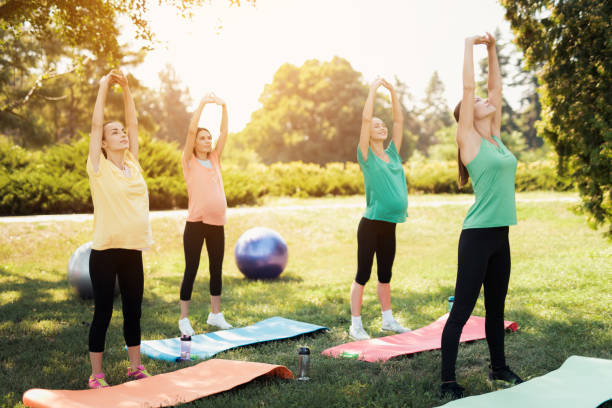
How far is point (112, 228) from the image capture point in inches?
154

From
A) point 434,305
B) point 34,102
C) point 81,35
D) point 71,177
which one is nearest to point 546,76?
point 434,305

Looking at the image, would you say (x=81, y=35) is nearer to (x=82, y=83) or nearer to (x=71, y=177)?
(x=71, y=177)

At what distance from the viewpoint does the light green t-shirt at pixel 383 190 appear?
5297 millimetres

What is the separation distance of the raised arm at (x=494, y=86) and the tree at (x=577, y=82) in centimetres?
425

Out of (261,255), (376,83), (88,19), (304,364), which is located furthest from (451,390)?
(88,19)

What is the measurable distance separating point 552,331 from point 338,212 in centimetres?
1108

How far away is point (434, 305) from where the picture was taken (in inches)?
279

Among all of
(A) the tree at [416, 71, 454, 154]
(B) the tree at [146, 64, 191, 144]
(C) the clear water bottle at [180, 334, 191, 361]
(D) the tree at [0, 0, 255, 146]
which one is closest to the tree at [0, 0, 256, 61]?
(D) the tree at [0, 0, 255, 146]

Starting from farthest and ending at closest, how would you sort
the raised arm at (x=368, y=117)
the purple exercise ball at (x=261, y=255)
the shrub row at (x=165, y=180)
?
1. the shrub row at (x=165, y=180)
2. the purple exercise ball at (x=261, y=255)
3. the raised arm at (x=368, y=117)

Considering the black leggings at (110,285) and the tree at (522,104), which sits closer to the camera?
the black leggings at (110,285)

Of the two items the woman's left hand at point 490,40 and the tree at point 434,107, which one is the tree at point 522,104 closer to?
the tree at point 434,107

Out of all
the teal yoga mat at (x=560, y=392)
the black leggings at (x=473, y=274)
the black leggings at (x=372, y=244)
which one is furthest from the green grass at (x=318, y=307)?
the black leggings at (x=372, y=244)

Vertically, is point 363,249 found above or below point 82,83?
below

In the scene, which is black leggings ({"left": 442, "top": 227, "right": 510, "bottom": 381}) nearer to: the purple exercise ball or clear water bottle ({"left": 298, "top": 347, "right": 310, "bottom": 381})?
clear water bottle ({"left": 298, "top": 347, "right": 310, "bottom": 381})
